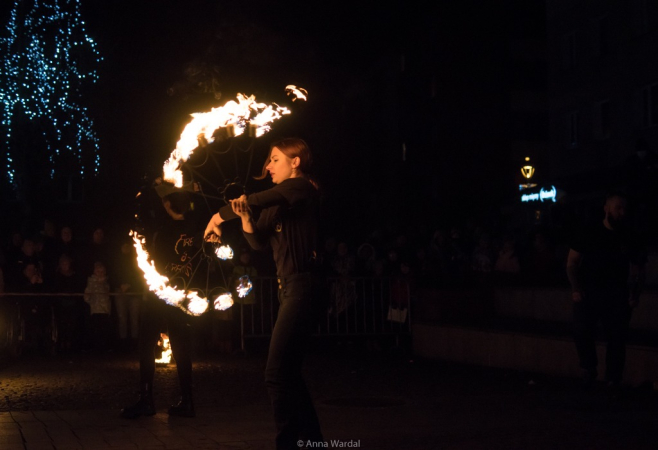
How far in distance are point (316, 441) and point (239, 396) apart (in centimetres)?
422

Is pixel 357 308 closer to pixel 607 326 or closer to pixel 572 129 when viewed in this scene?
pixel 607 326

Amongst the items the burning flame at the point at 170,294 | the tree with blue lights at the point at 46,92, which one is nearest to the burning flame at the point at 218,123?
the burning flame at the point at 170,294

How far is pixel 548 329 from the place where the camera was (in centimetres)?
1330

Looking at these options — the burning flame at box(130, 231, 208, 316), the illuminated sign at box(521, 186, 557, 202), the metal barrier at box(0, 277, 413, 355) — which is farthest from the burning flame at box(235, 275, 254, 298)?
the illuminated sign at box(521, 186, 557, 202)

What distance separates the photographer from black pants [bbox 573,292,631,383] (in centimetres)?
980

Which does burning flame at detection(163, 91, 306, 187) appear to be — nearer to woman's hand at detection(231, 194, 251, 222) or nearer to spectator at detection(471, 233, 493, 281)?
woman's hand at detection(231, 194, 251, 222)

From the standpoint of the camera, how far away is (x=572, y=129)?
37.9m

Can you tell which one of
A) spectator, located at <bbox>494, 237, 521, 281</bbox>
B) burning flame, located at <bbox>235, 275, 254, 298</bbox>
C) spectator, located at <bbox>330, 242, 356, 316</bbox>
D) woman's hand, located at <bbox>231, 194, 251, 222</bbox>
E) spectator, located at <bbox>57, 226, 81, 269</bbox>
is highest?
woman's hand, located at <bbox>231, 194, 251, 222</bbox>

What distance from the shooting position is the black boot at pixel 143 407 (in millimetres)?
8469

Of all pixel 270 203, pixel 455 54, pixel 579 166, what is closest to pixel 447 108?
pixel 455 54

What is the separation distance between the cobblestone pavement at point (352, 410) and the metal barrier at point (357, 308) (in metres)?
2.38

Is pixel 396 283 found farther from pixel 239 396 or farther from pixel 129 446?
pixel 129 446

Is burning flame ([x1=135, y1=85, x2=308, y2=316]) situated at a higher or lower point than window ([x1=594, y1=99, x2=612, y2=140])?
lower

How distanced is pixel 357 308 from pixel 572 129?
24.0m
